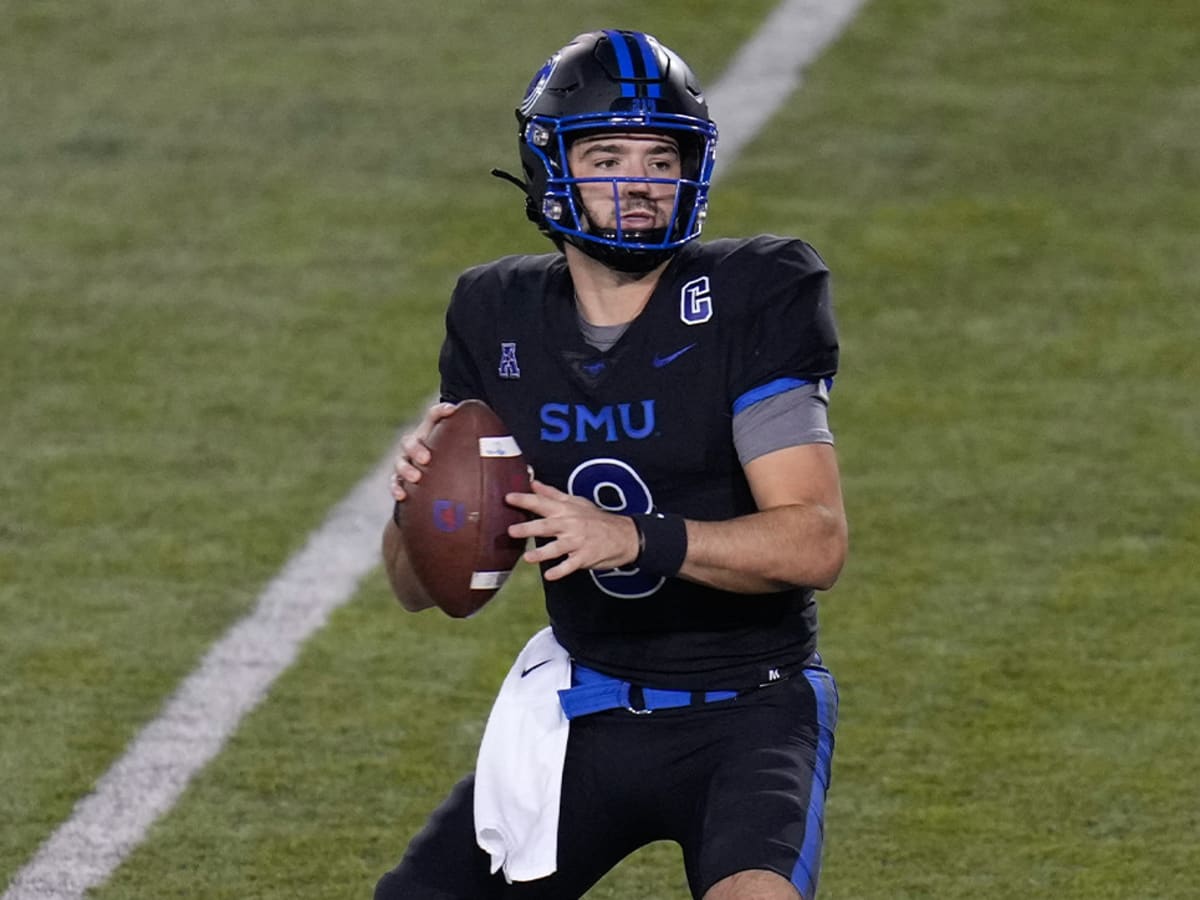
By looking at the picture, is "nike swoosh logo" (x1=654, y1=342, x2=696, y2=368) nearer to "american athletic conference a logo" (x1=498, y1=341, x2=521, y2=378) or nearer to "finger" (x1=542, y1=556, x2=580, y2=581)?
"american athletic conference a logo" (x1=498, y1=341, x2=521, y2=378)

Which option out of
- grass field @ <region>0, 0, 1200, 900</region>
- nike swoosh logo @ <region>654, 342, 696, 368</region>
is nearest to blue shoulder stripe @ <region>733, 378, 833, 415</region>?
nike swoosh logo @ <region>654, 342, 696, 368</region>

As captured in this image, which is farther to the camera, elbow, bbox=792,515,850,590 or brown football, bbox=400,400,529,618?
brown football, bbox=400,400,529,618

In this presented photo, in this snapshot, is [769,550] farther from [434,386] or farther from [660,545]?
[434,386]

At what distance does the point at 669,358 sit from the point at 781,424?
0.24 meters

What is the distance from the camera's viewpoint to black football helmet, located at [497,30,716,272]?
417cm

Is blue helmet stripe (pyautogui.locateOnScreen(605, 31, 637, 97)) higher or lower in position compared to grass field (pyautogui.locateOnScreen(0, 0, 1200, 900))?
higher

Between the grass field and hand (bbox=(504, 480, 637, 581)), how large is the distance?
4.77 ft

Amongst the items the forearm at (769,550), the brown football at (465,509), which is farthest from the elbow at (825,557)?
the brown football at (465,509)

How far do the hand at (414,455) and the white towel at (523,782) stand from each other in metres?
0.42

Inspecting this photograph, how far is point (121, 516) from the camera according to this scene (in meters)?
6.93

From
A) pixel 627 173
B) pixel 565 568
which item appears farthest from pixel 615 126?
pixel 565 568

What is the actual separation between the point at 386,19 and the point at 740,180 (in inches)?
91.8

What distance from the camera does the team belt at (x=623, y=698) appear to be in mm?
4180

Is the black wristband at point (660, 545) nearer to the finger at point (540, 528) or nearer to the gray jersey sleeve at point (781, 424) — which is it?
the finger at point (540, 528)
